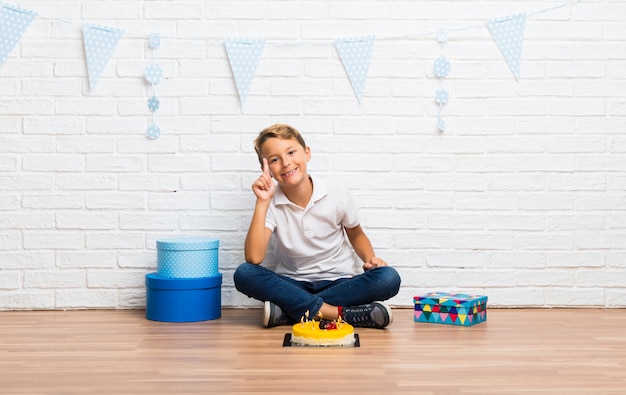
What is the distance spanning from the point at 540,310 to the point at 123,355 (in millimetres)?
1539

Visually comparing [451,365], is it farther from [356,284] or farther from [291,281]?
[291,281]

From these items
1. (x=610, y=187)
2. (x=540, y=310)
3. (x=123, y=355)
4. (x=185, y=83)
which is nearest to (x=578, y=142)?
(x=610, y=187)

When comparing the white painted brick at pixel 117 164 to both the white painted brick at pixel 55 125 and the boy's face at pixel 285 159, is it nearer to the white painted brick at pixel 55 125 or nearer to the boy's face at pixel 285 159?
the white painted brick at pixel 55 125

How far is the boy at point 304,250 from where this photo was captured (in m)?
2.41

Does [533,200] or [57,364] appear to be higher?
[533,200]

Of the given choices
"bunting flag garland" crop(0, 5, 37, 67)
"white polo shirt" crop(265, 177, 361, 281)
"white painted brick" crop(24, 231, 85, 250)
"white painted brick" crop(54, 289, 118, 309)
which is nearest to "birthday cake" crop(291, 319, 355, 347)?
"white polo shirt" crop(265, 177, 361, 281)

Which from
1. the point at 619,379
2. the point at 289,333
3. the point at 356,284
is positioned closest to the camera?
the point at 619,379

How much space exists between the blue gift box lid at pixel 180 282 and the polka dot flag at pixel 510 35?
1.33m

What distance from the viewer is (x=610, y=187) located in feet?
9.13

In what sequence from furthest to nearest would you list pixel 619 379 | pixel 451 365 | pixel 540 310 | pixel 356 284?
pixel 540 310 < pixel 356 284 < pixel 451 365 < pixel 619 379

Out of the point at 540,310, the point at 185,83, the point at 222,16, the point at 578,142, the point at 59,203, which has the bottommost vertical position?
the point at 540,310

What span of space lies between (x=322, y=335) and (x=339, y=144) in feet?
3.00

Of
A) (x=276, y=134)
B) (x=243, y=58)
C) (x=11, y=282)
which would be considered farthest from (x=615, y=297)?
(x=11, y=282)

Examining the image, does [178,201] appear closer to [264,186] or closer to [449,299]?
[264,186]
